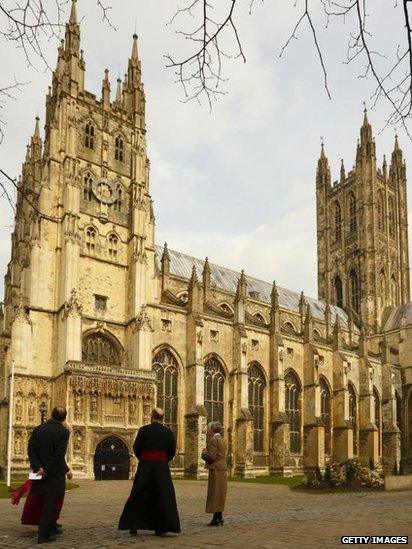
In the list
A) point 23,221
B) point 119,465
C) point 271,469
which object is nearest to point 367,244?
point 271,469

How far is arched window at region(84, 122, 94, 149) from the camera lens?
129ft

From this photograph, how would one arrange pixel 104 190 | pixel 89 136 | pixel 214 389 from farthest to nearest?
pixel 214 389
pixel 89 136
pixel 104 190

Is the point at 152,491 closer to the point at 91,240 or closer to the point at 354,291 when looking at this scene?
the point at 91,240

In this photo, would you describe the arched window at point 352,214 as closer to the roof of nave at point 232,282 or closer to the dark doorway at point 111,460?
the roof of nave at point 232,282

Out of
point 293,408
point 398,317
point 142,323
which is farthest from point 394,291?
point 142,323

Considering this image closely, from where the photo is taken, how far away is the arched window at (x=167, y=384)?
36719 mm

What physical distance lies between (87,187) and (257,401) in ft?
58.2

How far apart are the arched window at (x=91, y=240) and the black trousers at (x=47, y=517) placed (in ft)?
92.7

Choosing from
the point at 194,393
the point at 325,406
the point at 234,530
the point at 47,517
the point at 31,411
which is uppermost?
the point at 194,393

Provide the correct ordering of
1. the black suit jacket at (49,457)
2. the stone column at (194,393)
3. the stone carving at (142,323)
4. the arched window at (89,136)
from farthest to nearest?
the arched window at (89,136), the stone column at (194,393), the stone carving at (142,323), the black suit jacket at (49,457)

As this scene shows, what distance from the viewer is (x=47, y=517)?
8422 mm

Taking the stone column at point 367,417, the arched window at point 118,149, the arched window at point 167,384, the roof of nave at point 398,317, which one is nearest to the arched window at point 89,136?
the arched window at point 118,149

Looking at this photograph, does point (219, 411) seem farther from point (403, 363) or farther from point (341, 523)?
point (341, 523)

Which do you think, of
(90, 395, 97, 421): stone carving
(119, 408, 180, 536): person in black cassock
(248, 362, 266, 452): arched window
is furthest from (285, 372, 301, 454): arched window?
(119, 408, 180, 536): person in black cassock
